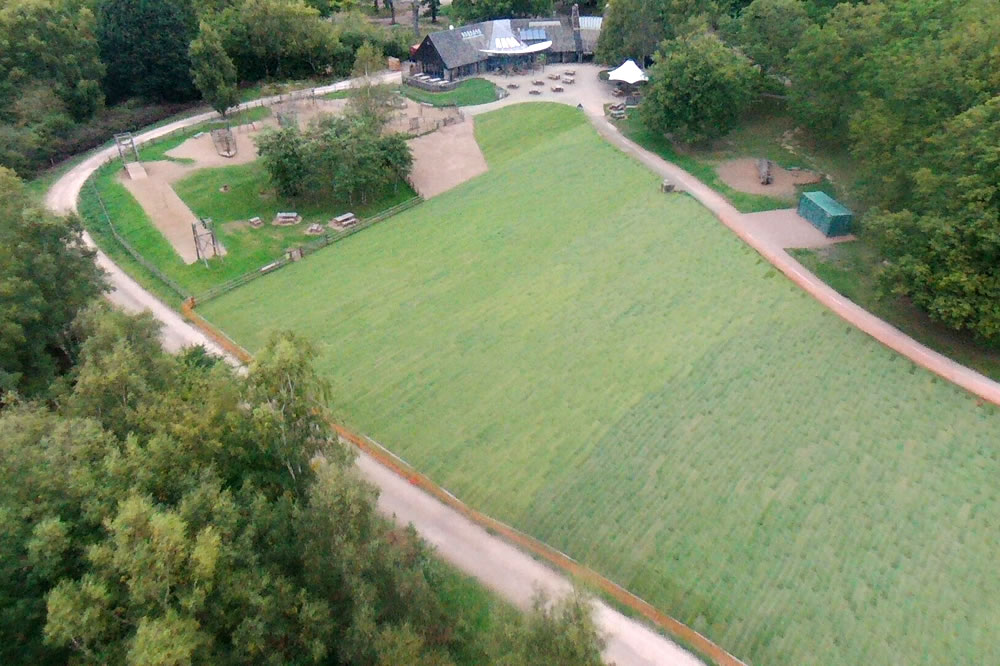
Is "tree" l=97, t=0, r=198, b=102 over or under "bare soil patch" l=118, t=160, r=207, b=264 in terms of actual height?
over

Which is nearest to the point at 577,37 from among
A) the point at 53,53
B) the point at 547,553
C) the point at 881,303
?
the point at 53,53

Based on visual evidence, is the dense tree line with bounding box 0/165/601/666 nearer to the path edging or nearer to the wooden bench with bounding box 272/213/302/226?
the path edging

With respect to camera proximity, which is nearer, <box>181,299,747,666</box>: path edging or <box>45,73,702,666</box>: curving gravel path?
<box>45,73,702,666</box>: curving gravel path

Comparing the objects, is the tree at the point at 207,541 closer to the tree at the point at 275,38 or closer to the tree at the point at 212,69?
the tree at the point at 212,69

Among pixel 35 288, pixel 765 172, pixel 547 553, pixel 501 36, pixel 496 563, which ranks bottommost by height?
pixel 547 553

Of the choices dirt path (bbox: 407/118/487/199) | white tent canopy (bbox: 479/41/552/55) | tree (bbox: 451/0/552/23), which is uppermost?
tree (bbox: 451/0/552/23)

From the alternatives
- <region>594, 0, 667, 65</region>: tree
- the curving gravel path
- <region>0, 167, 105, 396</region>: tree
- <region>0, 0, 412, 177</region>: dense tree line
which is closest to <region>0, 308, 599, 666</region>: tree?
the curving gravel path

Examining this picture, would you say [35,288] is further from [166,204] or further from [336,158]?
[336,158]
